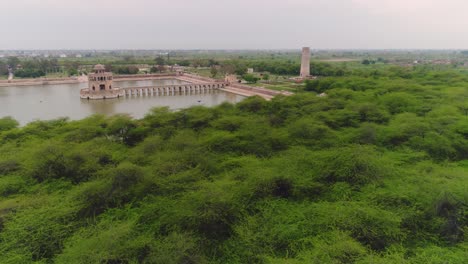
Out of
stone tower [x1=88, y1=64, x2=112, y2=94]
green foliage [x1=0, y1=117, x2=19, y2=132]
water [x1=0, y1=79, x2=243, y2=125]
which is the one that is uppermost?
stone tower [x1=88, y1=64, x2=112, y2=94]

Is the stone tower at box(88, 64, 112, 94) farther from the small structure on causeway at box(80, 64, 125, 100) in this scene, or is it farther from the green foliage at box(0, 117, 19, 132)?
the green foliage at box(0, 117, 19, 132)

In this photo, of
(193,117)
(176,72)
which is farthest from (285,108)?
(176,72)

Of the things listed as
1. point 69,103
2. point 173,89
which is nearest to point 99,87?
point 69,103

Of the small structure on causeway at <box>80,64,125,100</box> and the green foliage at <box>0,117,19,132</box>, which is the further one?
the small structure on causeway at <box>80,64,125,100</box>

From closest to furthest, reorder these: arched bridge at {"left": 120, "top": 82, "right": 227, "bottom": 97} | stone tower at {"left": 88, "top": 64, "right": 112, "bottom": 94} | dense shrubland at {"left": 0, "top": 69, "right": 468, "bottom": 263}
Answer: dense shrubland at {"left": 0, "top": 69, "right": 468, "bottom": 263} → stone tower at {"left": 88, "top": 64, "right": 112, "bottom": 94} → arched bridge at {"left": 120, "top": 82, "right": 227, "bottom": 97}

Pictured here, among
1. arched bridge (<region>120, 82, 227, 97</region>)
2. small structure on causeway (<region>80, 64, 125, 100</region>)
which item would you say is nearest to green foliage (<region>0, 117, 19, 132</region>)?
small structure on causeway (<region>80, 64, 125, 100</region>)

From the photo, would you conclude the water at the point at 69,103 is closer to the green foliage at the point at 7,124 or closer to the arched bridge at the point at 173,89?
the arched bridge at the point at 173,89

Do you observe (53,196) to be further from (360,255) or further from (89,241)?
(360,255)
